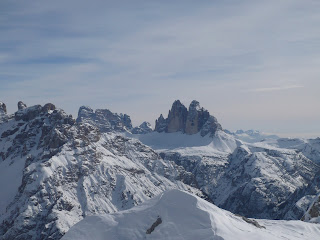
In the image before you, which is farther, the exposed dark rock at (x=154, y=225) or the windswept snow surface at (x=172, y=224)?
the exposed dark rock at (x=154, y=225)

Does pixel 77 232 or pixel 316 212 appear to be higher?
pixel 77 232

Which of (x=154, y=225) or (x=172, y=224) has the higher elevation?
(x=172, y=224)

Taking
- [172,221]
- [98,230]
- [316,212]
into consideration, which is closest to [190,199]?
[172,221]

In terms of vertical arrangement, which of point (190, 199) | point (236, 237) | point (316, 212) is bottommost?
point (316, 212)

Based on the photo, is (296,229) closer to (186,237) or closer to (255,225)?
(255,225)

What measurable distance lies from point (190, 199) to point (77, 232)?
2197 centimetres

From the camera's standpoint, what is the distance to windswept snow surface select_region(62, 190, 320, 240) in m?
70.4

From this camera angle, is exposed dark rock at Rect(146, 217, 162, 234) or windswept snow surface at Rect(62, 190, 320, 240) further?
exposed dark rock at Rect(146, 217, 162, 234)

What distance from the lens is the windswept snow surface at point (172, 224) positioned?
231 ft

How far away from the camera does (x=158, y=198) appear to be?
84.4 m

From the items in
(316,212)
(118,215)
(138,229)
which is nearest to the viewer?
(138,229)

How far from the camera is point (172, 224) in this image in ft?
238

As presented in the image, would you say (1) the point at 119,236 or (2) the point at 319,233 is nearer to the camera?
(1) the point at 119,236

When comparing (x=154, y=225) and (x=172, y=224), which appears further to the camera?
(x=154, y=225)
